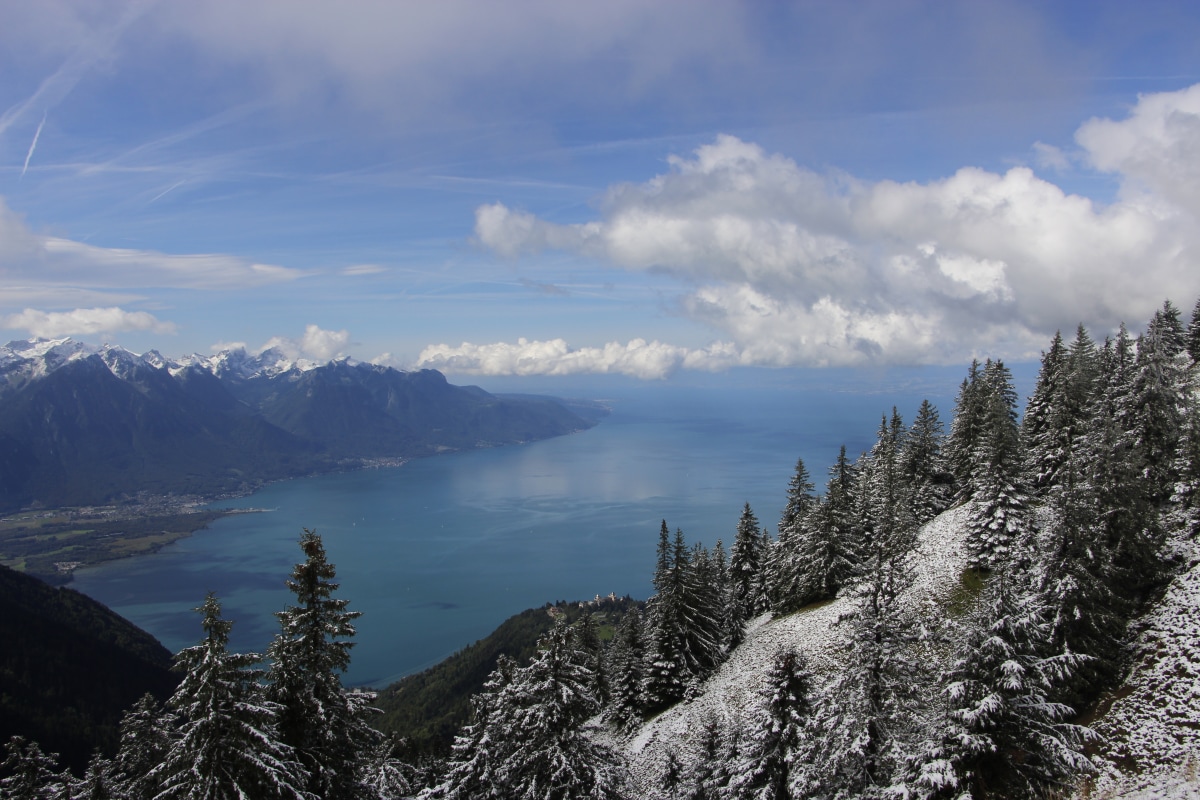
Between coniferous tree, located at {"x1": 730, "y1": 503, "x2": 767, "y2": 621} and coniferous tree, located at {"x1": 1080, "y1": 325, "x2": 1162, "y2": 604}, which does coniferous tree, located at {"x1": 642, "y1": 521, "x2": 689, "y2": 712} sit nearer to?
coniferous tree, located at {"x1": 730, "y1": 503, "x2": 767, "y2": 621}

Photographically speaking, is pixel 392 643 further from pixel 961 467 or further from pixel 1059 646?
pixel 1059 646

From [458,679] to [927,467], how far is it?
9067cm

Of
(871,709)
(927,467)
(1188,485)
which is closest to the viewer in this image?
(871,709)

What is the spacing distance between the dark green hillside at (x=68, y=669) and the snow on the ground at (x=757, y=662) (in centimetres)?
8209

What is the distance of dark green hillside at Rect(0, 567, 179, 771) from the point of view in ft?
259

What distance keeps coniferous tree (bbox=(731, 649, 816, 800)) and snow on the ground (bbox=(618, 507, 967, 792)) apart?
11.9 m

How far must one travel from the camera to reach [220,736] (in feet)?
45.0

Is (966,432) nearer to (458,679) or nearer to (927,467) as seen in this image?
(927,467)

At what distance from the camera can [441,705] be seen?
100 metres

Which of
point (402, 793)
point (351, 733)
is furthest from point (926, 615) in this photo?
point (351, 733)

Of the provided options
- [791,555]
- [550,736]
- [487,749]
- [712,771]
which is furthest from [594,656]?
[550,736]

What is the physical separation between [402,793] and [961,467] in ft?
158

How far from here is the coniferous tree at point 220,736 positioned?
43.4ft

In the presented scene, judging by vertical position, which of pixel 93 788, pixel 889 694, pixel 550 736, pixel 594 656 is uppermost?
pixel 889 694
